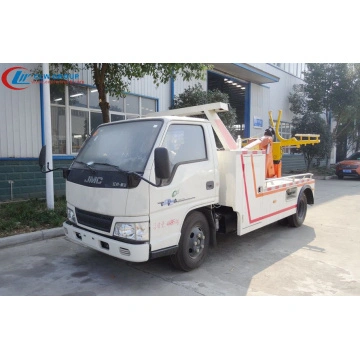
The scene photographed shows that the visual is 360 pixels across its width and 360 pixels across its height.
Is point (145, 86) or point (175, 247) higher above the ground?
point (145, 86)

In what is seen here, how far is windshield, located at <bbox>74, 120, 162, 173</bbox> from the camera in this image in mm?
3641

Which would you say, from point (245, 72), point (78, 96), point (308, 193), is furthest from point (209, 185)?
point (245, 72)

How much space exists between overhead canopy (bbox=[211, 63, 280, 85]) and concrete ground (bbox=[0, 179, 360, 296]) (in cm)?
1044

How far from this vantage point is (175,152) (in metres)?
3.87

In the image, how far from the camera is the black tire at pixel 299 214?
20.9ft

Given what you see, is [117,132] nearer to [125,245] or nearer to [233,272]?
[125,245]

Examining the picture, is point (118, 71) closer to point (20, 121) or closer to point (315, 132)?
point (20, 121)

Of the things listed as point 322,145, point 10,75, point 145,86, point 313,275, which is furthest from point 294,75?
point 313,275

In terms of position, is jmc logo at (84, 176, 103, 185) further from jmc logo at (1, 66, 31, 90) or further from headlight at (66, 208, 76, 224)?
jmc logo at (1, 66, 31, 90)

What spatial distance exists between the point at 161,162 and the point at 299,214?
4438 mm

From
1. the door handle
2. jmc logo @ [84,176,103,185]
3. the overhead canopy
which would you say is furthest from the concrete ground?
the overhead canopy

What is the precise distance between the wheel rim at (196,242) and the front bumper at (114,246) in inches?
32.8

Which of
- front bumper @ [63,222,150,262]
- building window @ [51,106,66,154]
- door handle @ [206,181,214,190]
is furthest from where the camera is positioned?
building window @ [51,106,66,154]

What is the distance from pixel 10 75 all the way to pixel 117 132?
18.2 ft
